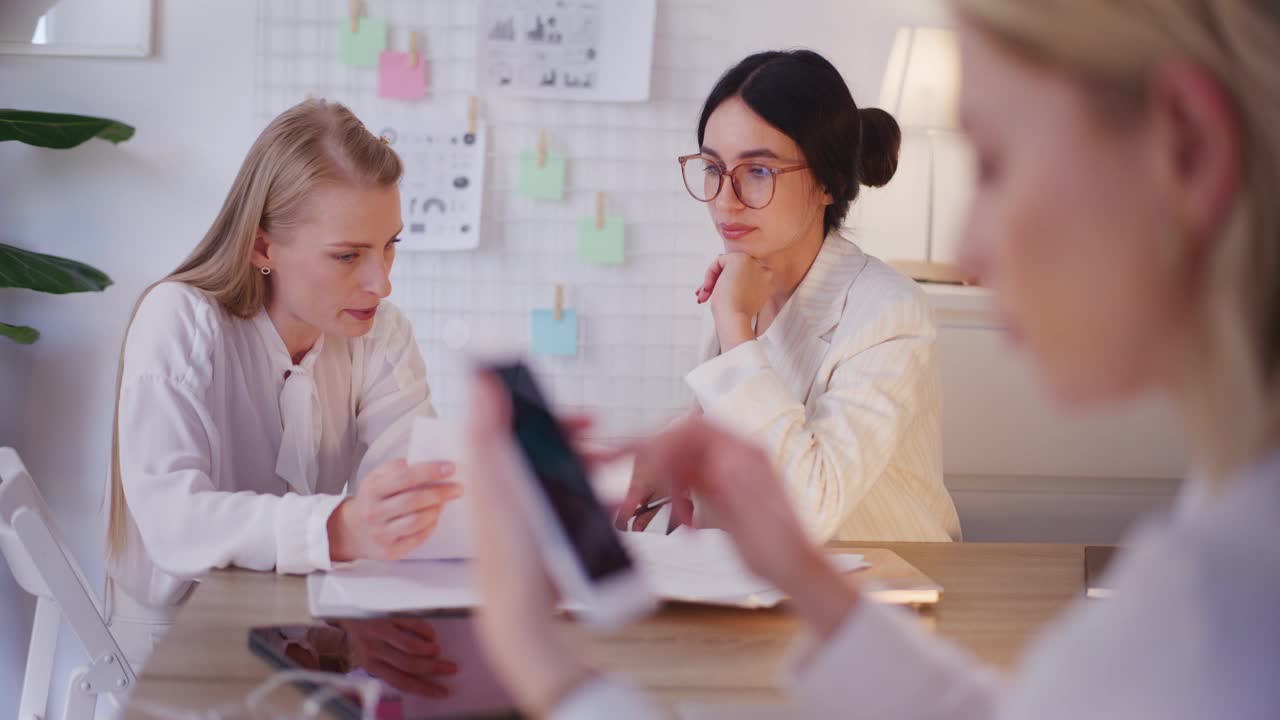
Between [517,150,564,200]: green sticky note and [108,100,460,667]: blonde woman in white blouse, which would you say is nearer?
[108,100,460,667]: blonde woman in white blouse

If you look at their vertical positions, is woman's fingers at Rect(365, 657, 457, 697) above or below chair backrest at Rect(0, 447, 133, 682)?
above

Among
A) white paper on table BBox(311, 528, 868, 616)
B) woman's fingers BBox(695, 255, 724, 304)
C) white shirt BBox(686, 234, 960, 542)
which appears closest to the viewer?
white paper on table BBox(311, 528, 868, 616)

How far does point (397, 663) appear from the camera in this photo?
2.83 feet

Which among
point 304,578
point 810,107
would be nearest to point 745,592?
point 304,578

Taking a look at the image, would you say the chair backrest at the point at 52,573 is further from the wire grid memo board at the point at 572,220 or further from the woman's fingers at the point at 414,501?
the wire grid memo board at the point at 572,220

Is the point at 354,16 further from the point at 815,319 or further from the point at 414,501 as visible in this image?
the point at 414,501

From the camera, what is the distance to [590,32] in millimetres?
2654

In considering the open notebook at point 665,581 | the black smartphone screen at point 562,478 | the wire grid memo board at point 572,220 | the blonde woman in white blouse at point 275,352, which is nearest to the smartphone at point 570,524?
the black smartphone screen at point 562,478

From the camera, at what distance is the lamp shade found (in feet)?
8.54

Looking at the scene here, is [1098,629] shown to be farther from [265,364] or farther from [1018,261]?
[265,364]

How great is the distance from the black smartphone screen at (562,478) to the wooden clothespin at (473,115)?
82.4 inches

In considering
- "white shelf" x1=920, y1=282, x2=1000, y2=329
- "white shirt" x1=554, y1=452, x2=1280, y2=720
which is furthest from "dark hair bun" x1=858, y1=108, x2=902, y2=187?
"white shirt" x1=554, y1=452, x2=1280, y2=720

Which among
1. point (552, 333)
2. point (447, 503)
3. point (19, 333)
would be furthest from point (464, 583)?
point (552, 333)

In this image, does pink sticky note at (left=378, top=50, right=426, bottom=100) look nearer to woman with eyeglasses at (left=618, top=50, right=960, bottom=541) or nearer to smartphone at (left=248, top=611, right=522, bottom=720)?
woman with eyeglasses at (left=618, top=50, right=960, bottom=541)
